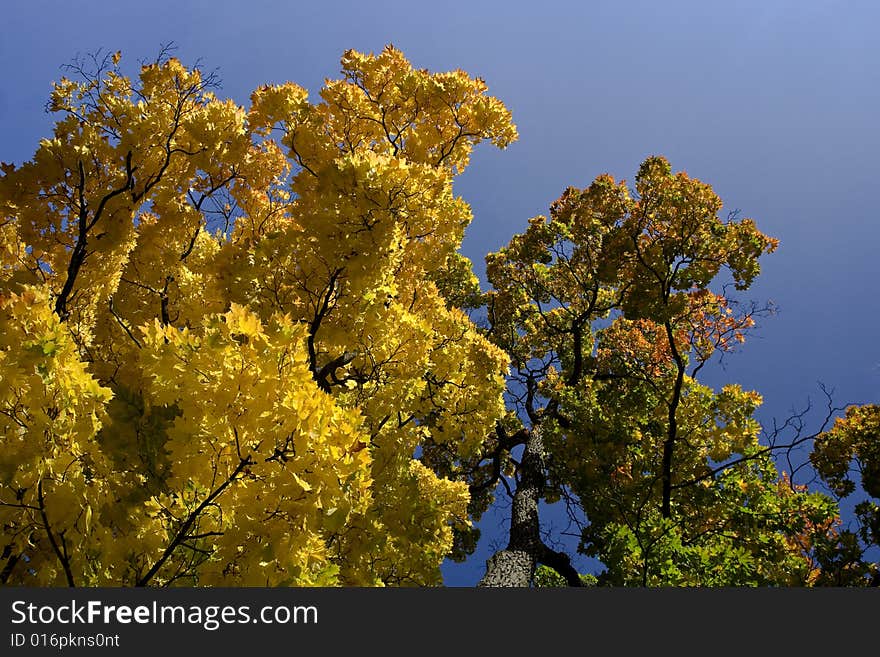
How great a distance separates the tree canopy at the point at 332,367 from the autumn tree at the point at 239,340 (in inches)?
0.9

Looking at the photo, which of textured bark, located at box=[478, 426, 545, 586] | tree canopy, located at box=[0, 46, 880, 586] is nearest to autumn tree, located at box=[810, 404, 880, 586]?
tree canopy, located at box=[0, 46, 880, 586]

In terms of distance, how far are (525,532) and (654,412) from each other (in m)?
4.14

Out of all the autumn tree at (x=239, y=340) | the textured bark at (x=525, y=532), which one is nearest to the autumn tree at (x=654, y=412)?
the textured bark at (x=525, y=532)

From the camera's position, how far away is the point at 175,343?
3.60 m

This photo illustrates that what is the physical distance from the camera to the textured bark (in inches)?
394

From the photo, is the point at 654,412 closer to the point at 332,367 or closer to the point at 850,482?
the point at 850,482

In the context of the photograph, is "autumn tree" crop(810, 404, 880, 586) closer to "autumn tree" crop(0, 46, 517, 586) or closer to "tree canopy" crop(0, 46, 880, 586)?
"tree canopy" crop(0, 46, 880, 586)

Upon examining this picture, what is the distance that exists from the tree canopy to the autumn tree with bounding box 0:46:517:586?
0.02m

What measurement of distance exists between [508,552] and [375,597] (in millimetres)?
8000

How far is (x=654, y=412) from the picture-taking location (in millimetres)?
12711

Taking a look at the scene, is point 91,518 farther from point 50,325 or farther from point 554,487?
point 554,487

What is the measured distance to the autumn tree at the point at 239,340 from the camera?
3457 millimetres

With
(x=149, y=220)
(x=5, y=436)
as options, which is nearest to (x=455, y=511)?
(x=149, y=220)

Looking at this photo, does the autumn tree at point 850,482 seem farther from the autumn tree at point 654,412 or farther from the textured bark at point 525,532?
the textured bark at point 525,532
